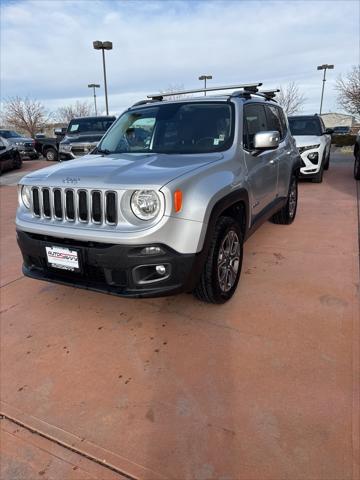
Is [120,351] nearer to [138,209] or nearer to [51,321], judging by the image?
[51,321]

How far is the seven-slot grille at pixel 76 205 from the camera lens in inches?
98.8

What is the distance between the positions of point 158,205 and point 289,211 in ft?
11.8

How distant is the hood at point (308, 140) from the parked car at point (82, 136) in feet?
20.6

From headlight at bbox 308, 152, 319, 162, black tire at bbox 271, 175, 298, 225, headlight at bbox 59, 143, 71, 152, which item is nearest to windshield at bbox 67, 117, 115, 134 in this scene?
headlight at bbox 59, 143, 71, 152

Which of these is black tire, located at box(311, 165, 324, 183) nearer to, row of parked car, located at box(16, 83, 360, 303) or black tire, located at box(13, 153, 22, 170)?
row of parked car, located at box(16, 83, 360, 303)

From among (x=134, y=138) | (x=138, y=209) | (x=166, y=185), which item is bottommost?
(x=138, y=209)

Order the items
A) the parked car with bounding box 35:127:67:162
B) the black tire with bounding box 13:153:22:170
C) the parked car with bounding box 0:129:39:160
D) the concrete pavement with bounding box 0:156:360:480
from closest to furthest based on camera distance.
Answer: the concrete pavement with bounding box 0:156:360:480 → the black tire with bounding box 13:153:22:170 → the parked car with bounding box 35:127:67:162 → the parked car with bounding box 0:129:39:160

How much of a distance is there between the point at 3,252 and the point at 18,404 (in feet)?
10.4

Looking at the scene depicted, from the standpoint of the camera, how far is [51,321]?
3.15 m

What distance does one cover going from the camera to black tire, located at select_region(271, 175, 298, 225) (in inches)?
213

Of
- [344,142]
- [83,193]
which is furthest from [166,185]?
[344,142]

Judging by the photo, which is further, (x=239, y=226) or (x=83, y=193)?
(x=239, y=226)

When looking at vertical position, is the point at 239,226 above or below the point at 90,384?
above

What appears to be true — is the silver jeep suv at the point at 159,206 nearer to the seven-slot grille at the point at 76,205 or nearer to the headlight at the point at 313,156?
the seven-slot grille at the point at 76,205
